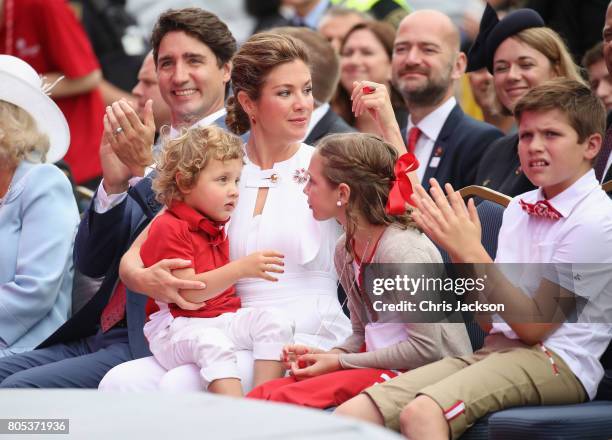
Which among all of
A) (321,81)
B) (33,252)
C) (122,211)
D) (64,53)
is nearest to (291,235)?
(122,211)

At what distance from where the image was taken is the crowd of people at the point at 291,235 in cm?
411

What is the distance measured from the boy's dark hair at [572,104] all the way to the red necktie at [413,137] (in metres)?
2.17

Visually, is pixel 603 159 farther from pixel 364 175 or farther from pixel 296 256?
pixel 296 256

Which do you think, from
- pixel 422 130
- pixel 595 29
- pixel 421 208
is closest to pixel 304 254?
pixel 421 208

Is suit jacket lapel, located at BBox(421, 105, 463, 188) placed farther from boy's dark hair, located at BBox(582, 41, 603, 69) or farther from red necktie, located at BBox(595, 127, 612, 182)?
red necktie, located at BBox(595, 127, 612, 182)

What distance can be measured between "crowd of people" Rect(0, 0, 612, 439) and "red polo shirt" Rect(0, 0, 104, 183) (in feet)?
7.86

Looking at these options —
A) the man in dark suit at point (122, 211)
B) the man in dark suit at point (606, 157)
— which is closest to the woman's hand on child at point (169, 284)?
the man in dark suit at point (122, 211)

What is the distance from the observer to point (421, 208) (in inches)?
162

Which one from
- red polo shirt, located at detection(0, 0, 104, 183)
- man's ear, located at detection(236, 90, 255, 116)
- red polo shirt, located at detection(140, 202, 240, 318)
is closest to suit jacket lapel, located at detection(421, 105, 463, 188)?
man's ear, located at detection(236, 90, 255, 116)

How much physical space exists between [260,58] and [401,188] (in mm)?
1011

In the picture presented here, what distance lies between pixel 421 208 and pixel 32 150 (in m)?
2.32

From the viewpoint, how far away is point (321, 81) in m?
6.74

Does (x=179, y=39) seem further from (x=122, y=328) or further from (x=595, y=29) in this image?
(x=595, y=29)

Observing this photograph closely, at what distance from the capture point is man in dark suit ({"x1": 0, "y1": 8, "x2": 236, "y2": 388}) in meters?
5.15
